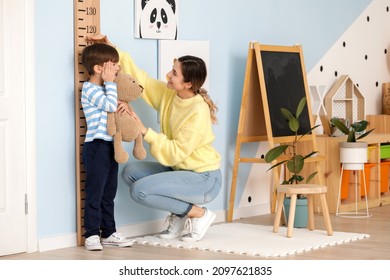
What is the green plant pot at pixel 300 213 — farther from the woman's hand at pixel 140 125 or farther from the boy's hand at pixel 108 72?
the boy's hand at pixel 108 72

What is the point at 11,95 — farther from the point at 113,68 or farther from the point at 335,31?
the point at 335,31

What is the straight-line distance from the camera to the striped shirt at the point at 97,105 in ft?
14.2

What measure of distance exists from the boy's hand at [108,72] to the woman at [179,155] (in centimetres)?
18

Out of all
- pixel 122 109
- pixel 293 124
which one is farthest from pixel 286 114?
pixel 122 109

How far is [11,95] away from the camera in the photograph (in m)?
4.18

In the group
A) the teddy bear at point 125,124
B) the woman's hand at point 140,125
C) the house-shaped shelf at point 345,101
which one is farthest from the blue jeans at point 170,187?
the house-shaped shelf at point 345,101

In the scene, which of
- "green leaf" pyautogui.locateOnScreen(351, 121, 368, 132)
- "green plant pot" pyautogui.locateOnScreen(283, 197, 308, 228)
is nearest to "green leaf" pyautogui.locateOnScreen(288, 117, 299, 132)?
"green plant pot" pyautogui.locateOnScreen(283, 197, 308, 228)

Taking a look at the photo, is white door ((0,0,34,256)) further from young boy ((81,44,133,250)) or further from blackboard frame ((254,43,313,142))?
blackboard frame ((254,43,313,142))

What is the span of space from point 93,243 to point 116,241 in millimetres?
162

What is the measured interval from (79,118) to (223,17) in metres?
1.44

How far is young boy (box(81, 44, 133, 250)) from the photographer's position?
14.2ft

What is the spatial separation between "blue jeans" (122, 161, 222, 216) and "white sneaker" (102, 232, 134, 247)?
222mm
